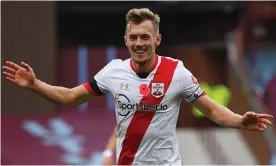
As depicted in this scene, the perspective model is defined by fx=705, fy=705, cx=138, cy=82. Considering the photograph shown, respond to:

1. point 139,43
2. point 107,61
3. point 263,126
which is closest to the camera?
point 139,43

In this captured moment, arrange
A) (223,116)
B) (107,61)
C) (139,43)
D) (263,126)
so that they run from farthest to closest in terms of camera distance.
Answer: (107,61), (223,116), (263,126), (139,43)

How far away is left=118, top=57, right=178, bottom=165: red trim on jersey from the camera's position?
5.44 metres

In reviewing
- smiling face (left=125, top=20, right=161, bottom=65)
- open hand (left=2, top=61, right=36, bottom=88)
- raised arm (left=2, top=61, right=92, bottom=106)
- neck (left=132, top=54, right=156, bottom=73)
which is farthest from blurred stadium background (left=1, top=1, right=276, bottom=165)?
smiling face (left=125, top=20, right=161, bottom=65)

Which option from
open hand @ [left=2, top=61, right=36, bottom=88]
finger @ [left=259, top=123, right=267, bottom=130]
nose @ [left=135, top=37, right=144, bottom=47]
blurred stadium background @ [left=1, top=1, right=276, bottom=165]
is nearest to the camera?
nose @ [left=135, top=37, right=144, bottom=47]

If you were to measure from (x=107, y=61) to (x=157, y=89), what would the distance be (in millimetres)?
10067

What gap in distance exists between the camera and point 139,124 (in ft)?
17.9

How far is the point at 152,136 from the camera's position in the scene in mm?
5422

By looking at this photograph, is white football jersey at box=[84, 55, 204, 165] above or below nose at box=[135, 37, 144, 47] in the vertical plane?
below

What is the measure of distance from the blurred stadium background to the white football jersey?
6322 mm

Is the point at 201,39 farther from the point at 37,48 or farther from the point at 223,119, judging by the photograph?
the point at 223,119

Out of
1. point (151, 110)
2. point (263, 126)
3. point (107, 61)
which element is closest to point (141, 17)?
point (151, 110)

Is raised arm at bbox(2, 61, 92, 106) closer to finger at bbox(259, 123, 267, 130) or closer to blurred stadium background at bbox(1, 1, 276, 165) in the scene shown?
finger at bbox(259, 123, 267, 130)

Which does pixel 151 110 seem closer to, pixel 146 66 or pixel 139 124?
pixel 139 124

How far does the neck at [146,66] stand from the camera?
5.46 metres
